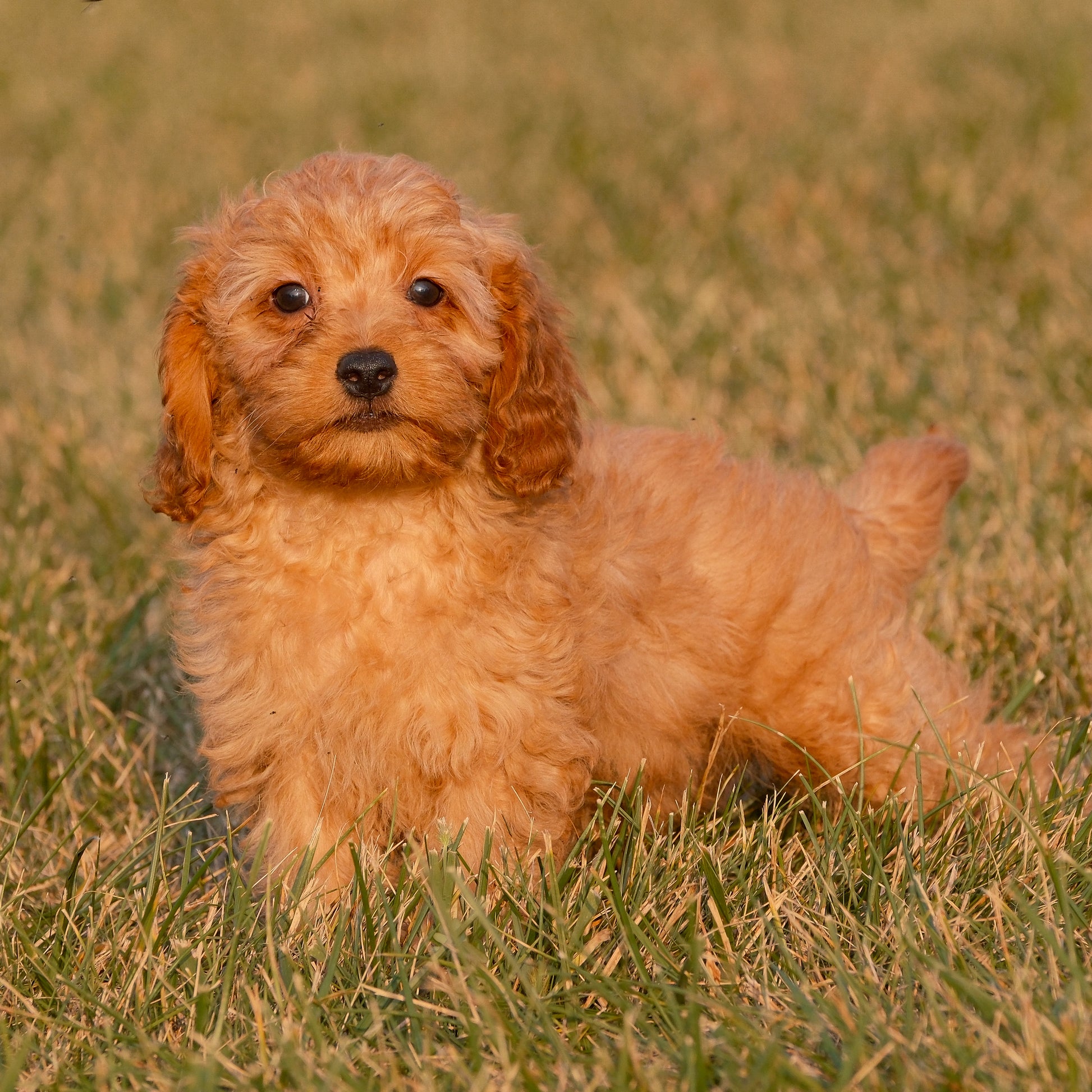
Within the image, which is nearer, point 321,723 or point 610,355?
point 321,723

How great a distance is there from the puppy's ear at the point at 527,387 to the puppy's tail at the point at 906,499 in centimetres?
104

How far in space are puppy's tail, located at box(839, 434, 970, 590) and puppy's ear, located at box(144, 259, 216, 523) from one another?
5.86 feet

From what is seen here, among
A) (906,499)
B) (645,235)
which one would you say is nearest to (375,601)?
(906,499)

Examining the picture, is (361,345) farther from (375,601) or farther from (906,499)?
(906,499)

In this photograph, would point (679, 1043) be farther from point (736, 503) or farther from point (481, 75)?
point (481, 75)

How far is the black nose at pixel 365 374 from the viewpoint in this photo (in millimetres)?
3178

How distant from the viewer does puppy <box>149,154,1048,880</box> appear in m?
3.34

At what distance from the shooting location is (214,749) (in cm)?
349

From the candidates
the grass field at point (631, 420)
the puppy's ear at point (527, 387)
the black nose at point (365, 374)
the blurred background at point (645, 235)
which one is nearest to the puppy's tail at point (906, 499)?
the blurred background at point (645, 235)

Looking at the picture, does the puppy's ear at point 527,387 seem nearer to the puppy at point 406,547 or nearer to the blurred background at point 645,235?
the puppy at point 406,547

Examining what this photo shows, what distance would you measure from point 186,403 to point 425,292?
609mm

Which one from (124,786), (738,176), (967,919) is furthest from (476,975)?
(738,176)

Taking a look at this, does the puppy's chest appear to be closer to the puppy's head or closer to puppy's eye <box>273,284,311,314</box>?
the puppy's head

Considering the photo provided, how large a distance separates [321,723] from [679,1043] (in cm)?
108
